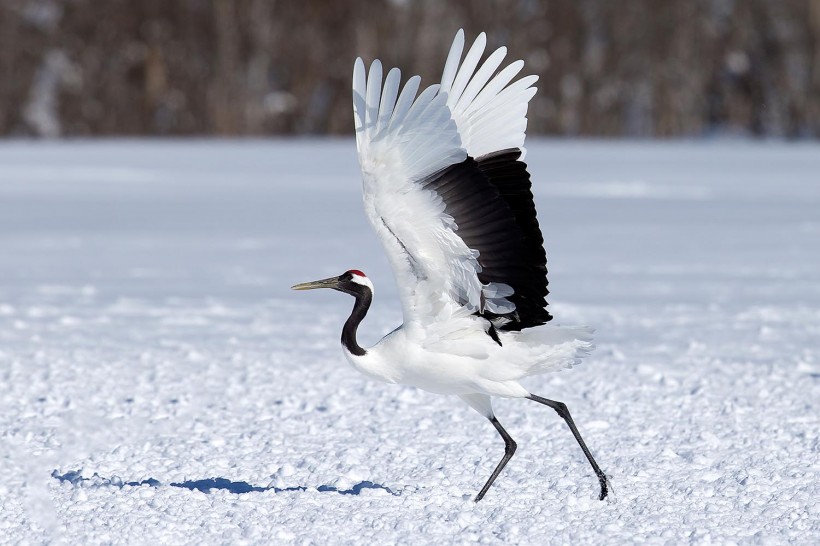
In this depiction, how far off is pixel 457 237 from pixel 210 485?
1543 mm

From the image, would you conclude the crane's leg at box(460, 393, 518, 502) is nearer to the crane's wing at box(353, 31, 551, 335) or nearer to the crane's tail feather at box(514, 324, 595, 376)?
the crane's tail feather at box(514, 324, 595, 376)

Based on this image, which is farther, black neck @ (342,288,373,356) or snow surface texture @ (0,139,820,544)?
snow surface texture @ (0,139,820,544)

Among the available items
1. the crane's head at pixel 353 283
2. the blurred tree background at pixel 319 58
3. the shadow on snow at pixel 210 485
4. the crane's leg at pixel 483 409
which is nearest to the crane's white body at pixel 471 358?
the crane's leg at pixel 483 409

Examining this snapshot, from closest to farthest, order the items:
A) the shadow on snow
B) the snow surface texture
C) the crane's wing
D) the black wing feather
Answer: the crane's wing < the black wing feather < the snow surface texture < the shadow on snow

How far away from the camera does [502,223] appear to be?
428cm

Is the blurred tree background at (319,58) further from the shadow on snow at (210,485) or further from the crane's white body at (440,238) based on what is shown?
the crane's white body at (440,238)

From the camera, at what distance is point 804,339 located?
8445 mm

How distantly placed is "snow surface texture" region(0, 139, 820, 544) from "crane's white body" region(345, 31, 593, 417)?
53 cm

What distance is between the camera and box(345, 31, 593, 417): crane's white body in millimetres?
4035

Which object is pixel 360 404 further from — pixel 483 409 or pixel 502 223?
pixel 502 223

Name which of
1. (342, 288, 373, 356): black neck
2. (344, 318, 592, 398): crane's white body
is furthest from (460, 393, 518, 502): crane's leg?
(342, 288, 373, 356): black neck

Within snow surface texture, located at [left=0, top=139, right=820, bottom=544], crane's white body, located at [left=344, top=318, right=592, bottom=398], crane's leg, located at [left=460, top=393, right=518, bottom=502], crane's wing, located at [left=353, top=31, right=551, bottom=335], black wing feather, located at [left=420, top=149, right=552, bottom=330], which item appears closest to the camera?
crane's wing, located at [left=353, top=31, right=551, bottom=335]

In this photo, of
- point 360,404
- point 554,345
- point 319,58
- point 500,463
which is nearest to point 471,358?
point 554,345

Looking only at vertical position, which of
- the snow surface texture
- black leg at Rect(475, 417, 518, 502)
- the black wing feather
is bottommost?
the snow surface texture
